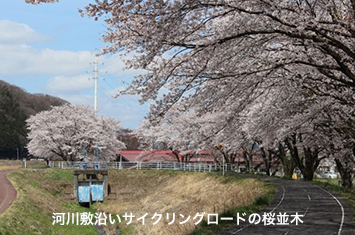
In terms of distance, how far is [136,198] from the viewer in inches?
1396

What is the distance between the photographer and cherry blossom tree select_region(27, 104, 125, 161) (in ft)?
171

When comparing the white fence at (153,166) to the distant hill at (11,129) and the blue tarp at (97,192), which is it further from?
the distant hill at (11,129)

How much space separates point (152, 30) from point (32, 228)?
33.6ft

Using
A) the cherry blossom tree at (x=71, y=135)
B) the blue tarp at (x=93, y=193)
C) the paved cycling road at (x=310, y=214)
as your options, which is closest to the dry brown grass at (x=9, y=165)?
the cherry blossom tree at (x=71, y=135)

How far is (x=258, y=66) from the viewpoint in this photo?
426 inches

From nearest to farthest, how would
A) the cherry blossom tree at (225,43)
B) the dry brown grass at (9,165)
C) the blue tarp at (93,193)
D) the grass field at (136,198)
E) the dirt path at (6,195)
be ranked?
the cherry blossom tree at (225,43) < the grass field at (136,198) < the dirt path at (6,195) < the blue tarp at (93,193) < the dry brown grass at (9,165)

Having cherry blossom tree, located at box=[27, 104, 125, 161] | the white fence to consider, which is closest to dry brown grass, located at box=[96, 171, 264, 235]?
A: the white fence

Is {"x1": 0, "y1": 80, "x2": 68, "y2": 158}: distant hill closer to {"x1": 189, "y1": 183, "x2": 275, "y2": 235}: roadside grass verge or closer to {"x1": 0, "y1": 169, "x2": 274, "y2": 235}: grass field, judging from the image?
{"x1": 0, "y1": 169, "x2": 274, "y2": 235}: grass field

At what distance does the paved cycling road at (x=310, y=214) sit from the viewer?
1045 centimetres

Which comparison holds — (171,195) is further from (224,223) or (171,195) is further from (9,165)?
(9,165)

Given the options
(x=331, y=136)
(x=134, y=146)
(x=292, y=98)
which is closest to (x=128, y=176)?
(x=331, y=136)

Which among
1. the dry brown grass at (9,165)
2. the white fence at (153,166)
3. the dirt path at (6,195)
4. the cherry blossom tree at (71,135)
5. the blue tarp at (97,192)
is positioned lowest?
the blue tarp at (97,192)

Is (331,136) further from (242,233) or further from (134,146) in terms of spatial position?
(134,146)

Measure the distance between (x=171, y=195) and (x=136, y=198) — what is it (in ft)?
18.6
